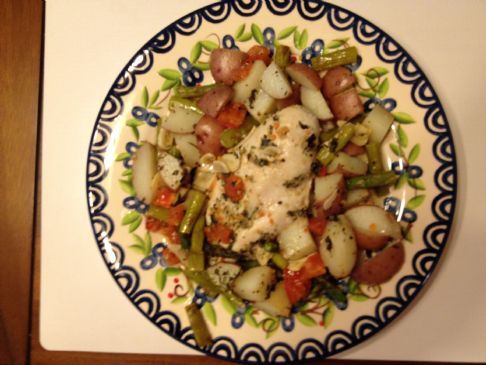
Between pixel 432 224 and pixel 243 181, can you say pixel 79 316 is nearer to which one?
pixel 243 181

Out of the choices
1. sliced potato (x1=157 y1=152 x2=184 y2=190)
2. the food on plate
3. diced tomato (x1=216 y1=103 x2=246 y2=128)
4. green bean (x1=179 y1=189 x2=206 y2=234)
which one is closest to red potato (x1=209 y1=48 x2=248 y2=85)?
the food on plate

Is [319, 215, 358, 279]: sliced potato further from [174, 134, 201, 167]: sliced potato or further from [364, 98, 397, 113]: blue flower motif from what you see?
[174, 134, 201, 167]: sliced potato

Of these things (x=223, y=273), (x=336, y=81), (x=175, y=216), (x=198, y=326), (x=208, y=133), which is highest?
(x=336, y=81)

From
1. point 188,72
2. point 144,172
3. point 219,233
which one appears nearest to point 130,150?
point 144,172

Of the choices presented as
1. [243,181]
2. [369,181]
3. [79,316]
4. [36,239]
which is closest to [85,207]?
[36,239]

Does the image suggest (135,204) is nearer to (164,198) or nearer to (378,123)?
(164,198)

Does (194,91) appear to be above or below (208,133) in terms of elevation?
above

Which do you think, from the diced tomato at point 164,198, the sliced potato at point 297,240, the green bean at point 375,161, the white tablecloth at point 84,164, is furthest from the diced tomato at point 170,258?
the green bean at point 375,161

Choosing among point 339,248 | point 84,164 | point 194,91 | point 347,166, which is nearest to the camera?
point 339,248
